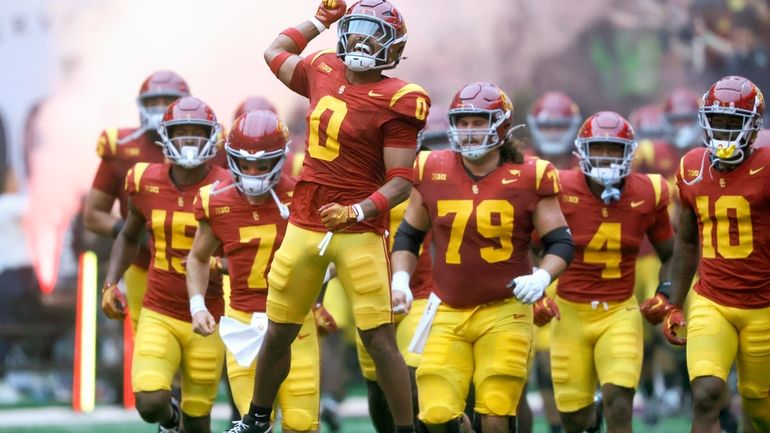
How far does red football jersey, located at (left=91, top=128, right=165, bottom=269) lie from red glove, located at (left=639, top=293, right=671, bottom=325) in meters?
3.01

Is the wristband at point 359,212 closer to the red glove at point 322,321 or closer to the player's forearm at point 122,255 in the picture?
the red glove at point 322,321

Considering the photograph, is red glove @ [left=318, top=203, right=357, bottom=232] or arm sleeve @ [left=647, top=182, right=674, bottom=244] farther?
arm sleeve @ [left=647, top=182, right=674, bottom=244]

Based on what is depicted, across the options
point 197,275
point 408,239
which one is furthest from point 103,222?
point 408,239

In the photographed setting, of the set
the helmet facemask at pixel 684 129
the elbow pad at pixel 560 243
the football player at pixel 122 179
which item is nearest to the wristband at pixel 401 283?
the elbow pad at pixel 560 243

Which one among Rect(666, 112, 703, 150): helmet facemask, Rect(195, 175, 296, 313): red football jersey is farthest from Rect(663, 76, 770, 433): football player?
Rect(666, 112, 703, 150): helmet facemask

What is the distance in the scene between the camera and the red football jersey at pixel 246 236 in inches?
312

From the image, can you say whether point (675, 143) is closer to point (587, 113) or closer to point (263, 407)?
point (587, 113)

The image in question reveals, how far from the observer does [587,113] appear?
14.5m

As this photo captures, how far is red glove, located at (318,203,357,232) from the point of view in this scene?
6816 mm

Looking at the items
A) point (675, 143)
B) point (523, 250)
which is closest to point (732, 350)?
point (523, 250)

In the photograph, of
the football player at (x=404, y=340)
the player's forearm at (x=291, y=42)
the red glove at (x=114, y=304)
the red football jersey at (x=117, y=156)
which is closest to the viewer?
the player's forearm at (x=291, y=42)

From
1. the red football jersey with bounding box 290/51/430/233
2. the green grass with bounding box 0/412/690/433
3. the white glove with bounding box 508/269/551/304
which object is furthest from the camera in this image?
the green grass with bounding box 0/412/690/433

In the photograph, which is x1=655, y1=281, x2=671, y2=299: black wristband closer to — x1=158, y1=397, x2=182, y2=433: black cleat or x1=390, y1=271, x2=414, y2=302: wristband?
x1=390, y1=271, x2=414, y2=302: wristband

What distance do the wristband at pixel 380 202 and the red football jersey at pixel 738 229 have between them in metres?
1.67
